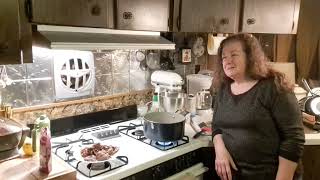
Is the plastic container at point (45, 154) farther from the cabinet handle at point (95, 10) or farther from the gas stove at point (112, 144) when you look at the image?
the cabinet handle at point (95, 10)

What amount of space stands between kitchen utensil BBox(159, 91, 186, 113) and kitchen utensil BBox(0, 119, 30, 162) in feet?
2.89

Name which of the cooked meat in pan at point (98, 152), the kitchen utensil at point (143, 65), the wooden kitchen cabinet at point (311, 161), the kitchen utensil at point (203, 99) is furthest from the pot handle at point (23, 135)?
the wooden kitchen cabinet at point (311, 161)

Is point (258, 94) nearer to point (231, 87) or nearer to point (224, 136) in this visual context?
point (231, 87)

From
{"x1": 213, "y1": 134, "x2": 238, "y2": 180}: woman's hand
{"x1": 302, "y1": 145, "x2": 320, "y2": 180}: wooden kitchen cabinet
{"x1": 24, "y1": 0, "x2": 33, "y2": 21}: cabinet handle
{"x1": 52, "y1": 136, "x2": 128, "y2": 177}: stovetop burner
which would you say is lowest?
{"x1": 302, "y1": 145, "x2": 320, "y2": 180}: wooden kitchen cabinet

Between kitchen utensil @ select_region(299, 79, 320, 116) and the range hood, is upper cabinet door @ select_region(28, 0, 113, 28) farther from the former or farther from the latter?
kitchen utensil @ select_region(299, 79, 320, 116)

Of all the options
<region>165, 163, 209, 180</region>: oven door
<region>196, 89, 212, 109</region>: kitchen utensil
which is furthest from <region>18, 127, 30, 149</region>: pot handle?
<region>196, 89, 212, 109</region>: kitchen utensil

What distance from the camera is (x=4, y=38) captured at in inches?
42.1

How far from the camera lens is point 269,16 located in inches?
72.6

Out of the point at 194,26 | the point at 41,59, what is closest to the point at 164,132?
the point at 194,26

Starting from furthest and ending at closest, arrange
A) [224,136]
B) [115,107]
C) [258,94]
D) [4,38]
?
[115,107] → [224,136] → [258,94] → [4,38]

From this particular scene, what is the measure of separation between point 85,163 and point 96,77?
0.63m

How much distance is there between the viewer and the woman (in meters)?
1.33

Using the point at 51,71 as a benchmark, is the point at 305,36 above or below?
above

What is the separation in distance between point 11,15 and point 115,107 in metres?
0.93
